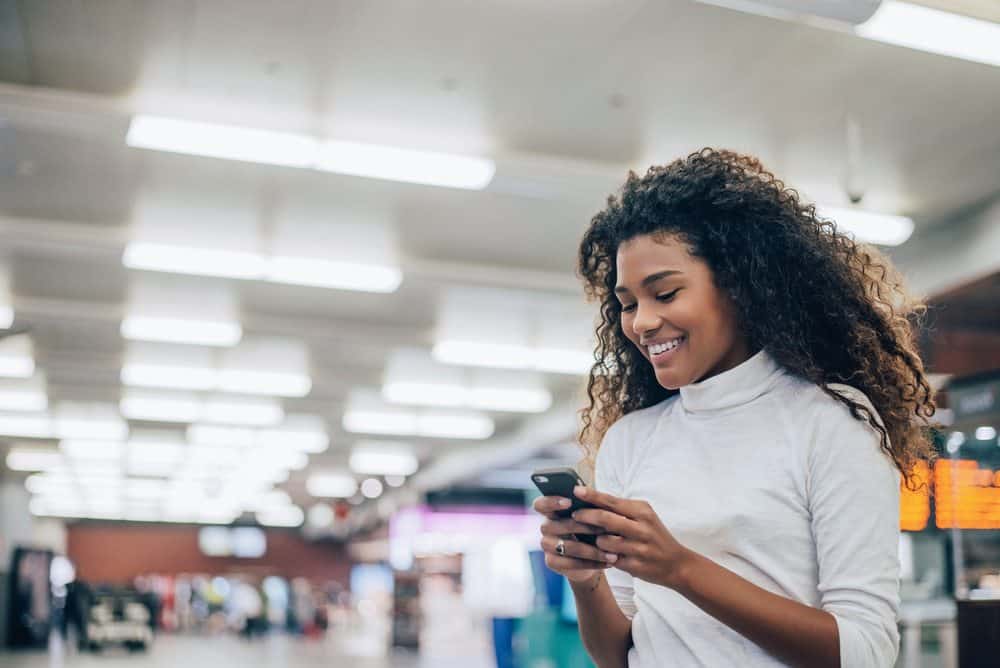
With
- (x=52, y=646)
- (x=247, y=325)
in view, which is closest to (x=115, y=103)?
(x=247, y=325)

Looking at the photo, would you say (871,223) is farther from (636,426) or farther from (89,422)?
(89,422)

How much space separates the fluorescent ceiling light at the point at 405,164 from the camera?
6527mm

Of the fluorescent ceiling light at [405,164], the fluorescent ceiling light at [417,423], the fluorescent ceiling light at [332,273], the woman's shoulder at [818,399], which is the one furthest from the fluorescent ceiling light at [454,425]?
the woman's shoulder at [818,399]

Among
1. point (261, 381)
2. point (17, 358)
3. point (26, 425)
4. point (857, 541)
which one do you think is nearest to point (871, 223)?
point (857, 541)

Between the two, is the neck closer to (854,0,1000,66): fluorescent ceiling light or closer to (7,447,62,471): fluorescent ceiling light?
(854,0,1000,66): fluorescent ceiling light

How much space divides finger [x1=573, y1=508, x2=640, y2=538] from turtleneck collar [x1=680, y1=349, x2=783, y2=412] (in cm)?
26

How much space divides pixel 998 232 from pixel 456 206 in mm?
4161

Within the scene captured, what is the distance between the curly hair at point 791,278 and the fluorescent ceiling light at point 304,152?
16.6 ft

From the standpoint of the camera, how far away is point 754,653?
117 centimetres

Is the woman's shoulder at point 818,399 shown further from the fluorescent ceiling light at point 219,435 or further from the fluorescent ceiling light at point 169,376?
the fluorescent ceiling light at point 219,435

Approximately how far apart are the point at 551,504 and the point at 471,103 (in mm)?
5571

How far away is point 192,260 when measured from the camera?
8859mm

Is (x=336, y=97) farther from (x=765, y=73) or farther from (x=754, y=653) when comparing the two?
(x=754, y=653)

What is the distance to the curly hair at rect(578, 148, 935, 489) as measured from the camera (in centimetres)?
131
